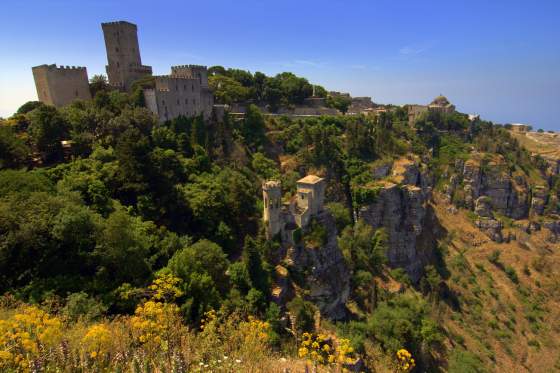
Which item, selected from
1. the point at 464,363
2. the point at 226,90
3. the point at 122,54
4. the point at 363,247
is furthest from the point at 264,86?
the point at 464,363

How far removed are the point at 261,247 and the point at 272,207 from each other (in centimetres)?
337

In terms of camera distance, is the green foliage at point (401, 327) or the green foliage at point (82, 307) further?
the green foliage at point (401, 327)

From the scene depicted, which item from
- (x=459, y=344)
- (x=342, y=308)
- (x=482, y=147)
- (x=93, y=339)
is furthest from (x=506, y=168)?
(x=93, y=339)

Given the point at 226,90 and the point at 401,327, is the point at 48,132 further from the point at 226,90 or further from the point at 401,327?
the point at 401,327

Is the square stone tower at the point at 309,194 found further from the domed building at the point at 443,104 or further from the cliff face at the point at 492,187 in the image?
the domed building at the point at 443,104

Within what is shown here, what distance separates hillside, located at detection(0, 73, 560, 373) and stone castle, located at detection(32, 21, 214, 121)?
191 cm

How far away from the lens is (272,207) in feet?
88.3

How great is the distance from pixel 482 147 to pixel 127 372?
73.5m

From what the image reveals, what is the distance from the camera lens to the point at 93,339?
8375 millimetres

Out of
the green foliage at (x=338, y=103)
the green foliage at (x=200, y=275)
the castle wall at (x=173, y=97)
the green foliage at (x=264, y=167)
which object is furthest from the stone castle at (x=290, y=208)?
the green foliage at (x=338, y=103)

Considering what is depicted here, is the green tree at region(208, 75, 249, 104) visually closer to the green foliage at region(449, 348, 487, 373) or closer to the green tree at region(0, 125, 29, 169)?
the green tree at region(0, 125, 29, 169)

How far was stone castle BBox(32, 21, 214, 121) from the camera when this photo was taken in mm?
34094

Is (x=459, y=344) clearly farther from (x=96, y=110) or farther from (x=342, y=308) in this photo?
(x=96, y=110)

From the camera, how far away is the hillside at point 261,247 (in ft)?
34.8
